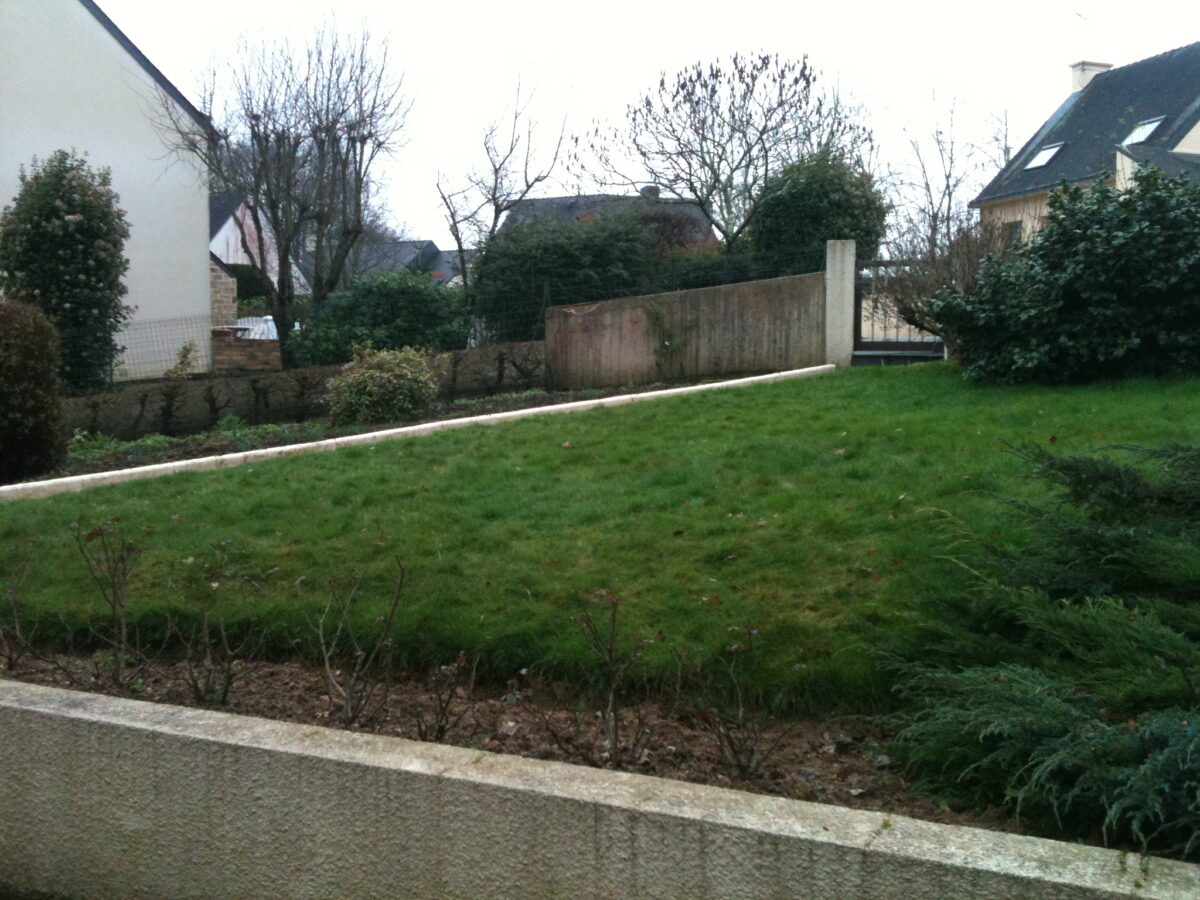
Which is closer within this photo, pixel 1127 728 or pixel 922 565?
pixel 1127 728

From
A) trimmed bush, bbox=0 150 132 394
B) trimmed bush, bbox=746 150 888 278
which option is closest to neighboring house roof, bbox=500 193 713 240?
trimmed bush, bbox=746 150 888 278

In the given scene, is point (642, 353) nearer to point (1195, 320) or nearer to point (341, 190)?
point (1195, 320)

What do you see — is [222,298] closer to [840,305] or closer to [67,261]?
[67,261]

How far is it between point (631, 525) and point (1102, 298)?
494 centimetres

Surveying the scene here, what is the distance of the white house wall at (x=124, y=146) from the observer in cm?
2019

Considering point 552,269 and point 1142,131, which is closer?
point 552,269

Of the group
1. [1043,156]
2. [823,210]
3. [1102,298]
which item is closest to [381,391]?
[1102,298]

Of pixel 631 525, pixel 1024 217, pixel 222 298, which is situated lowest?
pixel 631 525

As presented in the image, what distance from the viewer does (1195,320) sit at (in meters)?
8.94

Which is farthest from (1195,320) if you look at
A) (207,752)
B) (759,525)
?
(207,752)

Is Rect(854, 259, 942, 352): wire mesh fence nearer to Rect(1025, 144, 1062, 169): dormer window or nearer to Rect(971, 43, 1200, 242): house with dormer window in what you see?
Rect(971, 43, 1200, 242): house with dormer window

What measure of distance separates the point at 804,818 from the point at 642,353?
39.9ft

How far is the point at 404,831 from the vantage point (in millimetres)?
3363

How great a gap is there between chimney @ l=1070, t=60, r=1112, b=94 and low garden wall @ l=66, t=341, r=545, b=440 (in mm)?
21085
